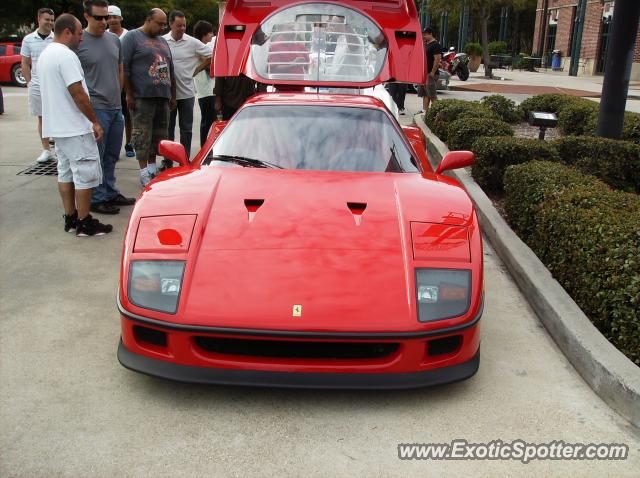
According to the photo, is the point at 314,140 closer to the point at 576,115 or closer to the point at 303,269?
the point at 303,269

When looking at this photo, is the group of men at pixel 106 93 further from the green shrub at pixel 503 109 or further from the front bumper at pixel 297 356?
the green shrub at pixel 503 109

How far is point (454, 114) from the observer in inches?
368

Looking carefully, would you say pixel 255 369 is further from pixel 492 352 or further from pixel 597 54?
pixel 597 54

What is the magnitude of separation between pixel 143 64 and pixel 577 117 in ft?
20.9

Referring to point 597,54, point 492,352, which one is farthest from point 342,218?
point 597,54

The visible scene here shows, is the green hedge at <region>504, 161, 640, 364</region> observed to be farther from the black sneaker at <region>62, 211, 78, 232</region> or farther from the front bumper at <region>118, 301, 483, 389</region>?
the black sneaker at <region>62, 211, 78, 232</region>

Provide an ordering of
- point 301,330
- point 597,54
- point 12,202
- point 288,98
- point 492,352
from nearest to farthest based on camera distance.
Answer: point 301,330
point 492,352
point 288,98
point 12,202
point 597,54

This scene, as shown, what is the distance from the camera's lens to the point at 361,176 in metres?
3.80

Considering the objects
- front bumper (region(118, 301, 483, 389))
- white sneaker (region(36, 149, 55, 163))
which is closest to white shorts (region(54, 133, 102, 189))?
front bumper (region(118, 301, 483, 389))

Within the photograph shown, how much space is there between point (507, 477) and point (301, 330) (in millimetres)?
1029

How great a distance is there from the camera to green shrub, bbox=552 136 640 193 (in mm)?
6344

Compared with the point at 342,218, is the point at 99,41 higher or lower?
higher

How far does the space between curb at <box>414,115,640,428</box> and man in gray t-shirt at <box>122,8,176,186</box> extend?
11.8 ft

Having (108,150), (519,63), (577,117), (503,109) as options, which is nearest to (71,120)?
(108,150)
